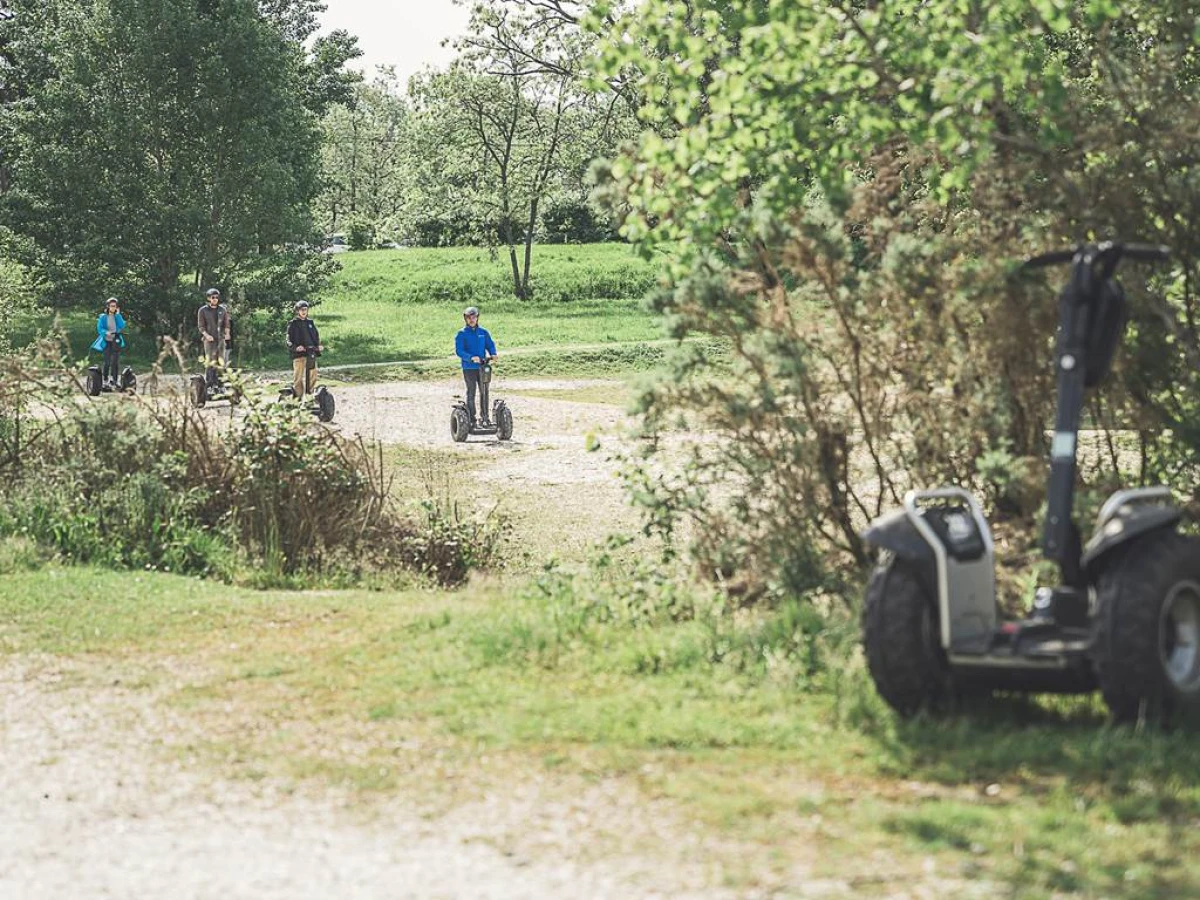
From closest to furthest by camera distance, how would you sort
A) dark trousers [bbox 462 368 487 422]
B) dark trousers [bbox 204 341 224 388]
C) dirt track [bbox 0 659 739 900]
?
dirt track [bbox 0 659 739 900] → dark trousers [bbox 462 368 487 422] → dark trousers [bbox 204 341 224 388]

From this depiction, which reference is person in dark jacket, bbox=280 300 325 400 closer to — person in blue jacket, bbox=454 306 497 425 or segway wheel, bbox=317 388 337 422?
segway wheel, bbox=317 388 337 422

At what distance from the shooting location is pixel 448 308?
51.5 metres

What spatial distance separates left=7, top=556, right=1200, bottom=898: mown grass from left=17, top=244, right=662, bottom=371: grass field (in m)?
25.2

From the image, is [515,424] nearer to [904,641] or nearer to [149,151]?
[149,151]

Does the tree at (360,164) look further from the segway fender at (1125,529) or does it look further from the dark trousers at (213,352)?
the segway fender at (1125,529)

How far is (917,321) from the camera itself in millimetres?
8367

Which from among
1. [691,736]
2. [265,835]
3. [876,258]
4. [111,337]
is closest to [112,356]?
[111,337]

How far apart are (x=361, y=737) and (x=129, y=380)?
19.5 meters

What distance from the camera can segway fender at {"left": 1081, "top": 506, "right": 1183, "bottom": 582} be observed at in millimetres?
5922

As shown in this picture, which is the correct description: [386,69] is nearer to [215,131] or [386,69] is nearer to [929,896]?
[215,131]

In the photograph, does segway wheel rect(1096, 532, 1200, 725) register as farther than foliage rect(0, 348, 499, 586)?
No

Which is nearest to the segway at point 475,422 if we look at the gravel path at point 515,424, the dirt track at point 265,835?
the gravel path at point 515,424

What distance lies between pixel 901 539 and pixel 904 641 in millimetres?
422

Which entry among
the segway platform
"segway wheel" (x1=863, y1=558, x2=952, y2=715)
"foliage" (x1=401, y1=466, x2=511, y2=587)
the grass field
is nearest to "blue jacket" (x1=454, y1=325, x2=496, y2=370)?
the segway platform
